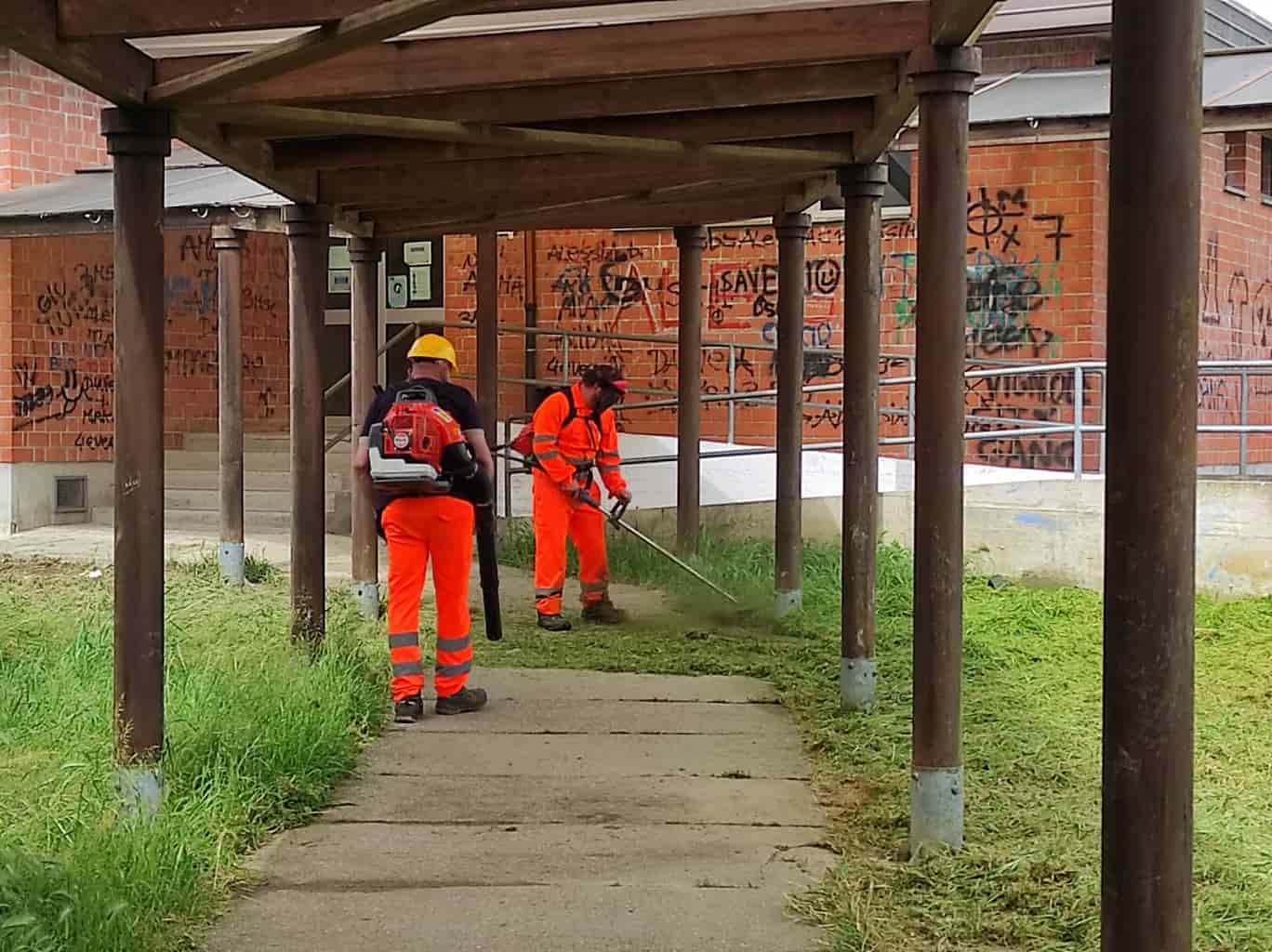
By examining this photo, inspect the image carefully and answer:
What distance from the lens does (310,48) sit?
5070 mm

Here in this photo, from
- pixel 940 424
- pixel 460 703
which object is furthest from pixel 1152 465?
pixel 460 703

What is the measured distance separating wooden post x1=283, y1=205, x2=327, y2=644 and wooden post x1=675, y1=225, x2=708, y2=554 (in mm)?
4985

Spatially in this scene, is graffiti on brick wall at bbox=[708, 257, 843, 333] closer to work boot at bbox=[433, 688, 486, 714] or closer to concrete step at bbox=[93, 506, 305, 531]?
concrete step at bbox=[93, 506, 305, 531]

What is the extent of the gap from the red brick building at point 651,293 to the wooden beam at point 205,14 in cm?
714

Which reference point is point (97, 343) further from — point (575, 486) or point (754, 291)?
point (575, 486)

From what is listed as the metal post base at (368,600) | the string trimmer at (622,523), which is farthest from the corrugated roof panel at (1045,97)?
the metal post base at (368,600)

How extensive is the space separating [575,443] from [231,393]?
3247mm

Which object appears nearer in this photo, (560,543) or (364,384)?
(560,543)

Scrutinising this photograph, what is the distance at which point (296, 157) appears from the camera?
8.09m

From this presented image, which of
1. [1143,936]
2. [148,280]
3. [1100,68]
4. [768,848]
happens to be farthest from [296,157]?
[1100,68]

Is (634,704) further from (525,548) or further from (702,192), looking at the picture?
(525,548)

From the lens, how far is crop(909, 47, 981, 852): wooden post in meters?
5.62

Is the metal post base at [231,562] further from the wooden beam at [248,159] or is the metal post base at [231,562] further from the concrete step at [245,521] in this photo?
the wooden beam at [248,159]

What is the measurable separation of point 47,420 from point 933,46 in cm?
1358
